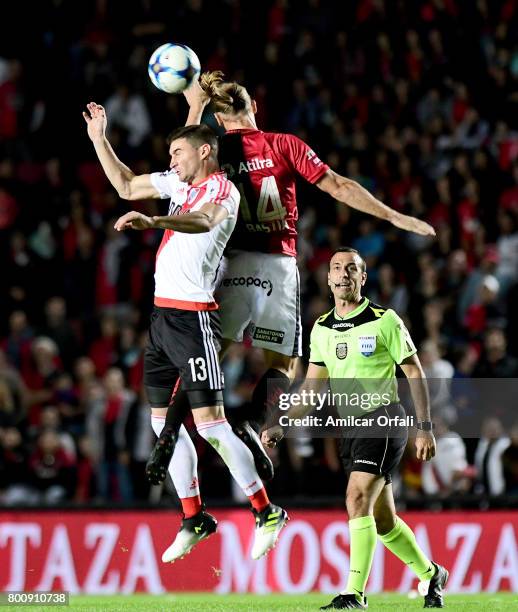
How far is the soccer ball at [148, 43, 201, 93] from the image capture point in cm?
909

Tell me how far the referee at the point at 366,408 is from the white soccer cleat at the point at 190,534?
873mm

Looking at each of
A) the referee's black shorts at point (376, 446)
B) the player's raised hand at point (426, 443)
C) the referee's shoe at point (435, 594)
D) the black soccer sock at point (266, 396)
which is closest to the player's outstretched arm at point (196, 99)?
the black soccer sock at point (266, 396)

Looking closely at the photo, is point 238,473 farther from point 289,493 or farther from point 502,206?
point 502,206

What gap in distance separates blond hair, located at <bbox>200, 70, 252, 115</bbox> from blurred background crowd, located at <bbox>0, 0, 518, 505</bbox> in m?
4.98

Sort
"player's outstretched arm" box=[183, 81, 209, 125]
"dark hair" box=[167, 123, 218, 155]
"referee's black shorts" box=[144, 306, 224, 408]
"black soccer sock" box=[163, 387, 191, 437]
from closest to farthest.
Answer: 1. "referee's black shorts" box=[144, 306, 224, 408]
2. "dark hair" box=[167, 123, 218, 155]
3. "black soccer sock" box=[163, 387, 191, 437]
4. "player's outstretched arm" box=[183, 81, 209, 125]

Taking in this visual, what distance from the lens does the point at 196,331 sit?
8539 mm

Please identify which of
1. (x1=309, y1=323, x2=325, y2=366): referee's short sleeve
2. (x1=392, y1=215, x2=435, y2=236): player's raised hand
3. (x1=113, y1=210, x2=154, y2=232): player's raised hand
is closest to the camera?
(x1=113, y1=210, x2=154, y2=232): player's raised hand

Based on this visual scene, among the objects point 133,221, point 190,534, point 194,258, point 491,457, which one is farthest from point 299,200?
point 133,221

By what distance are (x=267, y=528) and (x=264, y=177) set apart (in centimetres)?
235

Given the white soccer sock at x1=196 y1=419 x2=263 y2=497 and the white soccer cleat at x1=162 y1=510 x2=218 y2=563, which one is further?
the white soccer cleat at x1=162 y1=510 x2=218 y2=563

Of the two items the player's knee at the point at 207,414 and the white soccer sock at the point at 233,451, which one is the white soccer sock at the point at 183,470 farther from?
the player's knee at the point at 207,414

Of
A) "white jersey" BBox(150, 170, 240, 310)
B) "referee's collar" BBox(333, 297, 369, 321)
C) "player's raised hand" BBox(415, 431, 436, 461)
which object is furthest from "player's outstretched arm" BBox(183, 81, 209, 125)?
"player's raised hand" BBox(415, 431, 436, 461)

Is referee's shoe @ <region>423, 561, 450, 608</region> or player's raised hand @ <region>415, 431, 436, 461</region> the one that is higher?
player's raised hand @ <region>415, 431, 436, 461</region>

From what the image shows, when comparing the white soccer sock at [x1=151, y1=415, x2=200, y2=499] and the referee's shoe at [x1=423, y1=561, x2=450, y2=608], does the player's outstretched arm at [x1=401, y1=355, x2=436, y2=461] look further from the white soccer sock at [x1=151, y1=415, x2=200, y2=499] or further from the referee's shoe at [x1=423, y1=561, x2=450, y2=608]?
the white soccer sock at [x1=151, y1=415, x2=200, y2=499]
